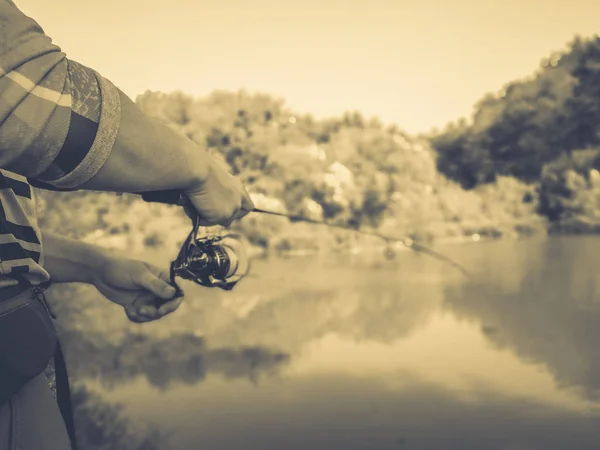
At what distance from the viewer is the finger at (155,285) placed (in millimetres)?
1247

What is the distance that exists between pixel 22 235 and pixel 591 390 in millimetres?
3392

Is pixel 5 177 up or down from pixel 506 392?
up

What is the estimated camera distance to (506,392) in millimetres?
3514

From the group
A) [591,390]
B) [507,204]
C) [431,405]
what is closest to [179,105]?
[431,405]

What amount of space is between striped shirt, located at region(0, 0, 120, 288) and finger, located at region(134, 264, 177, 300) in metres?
0.57

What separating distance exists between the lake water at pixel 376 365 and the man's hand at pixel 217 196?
2158mm

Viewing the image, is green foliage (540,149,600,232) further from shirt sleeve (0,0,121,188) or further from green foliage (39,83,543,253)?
shirt sleeve (0,0,121,188)

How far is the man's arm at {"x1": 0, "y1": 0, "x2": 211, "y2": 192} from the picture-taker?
24.6 inches

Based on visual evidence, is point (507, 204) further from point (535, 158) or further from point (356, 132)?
point (356, 132)

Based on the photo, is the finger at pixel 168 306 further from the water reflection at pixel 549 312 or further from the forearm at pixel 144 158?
the water reflection at pixel 549 312

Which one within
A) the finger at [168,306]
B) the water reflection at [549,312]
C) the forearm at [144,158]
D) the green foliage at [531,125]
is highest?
the green foliage at [531,125]

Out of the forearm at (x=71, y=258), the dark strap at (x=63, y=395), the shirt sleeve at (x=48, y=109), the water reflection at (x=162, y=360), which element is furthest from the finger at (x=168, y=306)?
the water reflection at (x=162, y=360)

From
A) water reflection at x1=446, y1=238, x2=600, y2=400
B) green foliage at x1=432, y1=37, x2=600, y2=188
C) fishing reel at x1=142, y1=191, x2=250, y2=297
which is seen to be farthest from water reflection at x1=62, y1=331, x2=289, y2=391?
green foliage at x1=432, y1=37, x2=600, y2=188

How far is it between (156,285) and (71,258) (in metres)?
0.18
